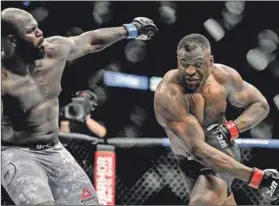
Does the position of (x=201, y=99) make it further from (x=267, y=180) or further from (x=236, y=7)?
(x=236, y=7)

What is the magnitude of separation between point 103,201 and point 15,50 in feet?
4.05

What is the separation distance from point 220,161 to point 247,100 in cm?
47

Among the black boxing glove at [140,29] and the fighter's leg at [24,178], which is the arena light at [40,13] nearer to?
the black boxing glove at [140,29]

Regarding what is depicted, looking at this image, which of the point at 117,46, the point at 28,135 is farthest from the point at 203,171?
the point at 117,46

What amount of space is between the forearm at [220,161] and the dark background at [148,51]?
1.21 metres

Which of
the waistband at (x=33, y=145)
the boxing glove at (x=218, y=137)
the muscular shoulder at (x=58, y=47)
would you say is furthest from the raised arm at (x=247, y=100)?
the waistband at (x=33, y=145)


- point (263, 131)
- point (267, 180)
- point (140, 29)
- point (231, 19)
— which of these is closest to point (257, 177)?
point (267, 180)

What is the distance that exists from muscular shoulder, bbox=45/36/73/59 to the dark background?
43.2 inches

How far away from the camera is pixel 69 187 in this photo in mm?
2721

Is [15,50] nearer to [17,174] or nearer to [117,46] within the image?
[17,174]

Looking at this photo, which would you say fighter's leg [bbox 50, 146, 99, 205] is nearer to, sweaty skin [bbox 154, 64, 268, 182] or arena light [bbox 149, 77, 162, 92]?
sweaty skin [bbox 154, 64, 268, 182]

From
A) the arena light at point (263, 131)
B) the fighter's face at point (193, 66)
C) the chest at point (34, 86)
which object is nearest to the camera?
the chest at point (34, 86)

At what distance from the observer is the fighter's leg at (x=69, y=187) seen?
2.72 m

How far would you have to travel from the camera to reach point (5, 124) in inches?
107
